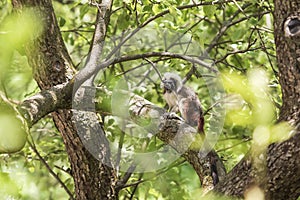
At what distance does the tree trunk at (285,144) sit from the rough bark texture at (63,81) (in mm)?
863

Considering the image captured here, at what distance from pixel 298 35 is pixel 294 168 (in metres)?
0.35

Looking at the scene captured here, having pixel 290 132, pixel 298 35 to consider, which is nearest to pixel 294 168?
pixel 290 132

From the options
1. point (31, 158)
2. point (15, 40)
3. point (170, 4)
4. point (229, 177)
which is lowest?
point (15, 40)

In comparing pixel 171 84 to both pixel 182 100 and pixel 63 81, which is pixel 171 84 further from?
pixel 63 81

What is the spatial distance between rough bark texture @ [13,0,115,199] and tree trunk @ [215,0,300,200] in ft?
2.83

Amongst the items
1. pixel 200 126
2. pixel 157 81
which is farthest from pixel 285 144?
pixel 157 81

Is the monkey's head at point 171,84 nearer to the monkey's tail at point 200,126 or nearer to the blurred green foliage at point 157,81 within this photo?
the blurred green foliage at point 157,81

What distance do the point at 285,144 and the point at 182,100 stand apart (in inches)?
45.8

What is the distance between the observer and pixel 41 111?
181 centimetres

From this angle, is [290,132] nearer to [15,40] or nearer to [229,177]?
[229,177]

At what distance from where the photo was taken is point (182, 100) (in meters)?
2.62

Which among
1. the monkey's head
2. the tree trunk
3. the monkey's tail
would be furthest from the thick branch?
the tree trunk

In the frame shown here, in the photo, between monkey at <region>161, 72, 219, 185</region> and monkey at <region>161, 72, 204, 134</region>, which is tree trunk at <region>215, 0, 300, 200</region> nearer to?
monkey at <region>161, 72, 219, 185</region>

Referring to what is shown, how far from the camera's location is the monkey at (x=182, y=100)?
246cm
